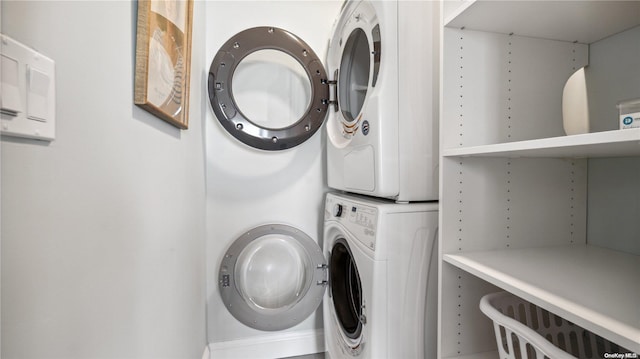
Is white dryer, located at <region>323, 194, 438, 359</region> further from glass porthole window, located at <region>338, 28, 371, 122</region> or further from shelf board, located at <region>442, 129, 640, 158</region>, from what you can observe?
glass porthole window, located at <region>338, 28, 371, 122</region>

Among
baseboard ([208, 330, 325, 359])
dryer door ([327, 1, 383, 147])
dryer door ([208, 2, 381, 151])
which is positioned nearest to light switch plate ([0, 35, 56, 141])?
dryer door ([327, 1, 383, 147])

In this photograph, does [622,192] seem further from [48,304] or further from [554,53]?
[48,304]

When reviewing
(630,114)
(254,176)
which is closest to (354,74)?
(254,176)

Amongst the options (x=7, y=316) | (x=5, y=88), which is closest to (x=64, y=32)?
(x=5, y=88)

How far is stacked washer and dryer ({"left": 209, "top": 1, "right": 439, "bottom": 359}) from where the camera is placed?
113cm

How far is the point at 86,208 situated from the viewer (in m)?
0.55

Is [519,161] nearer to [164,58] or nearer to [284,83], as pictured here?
[164,58]

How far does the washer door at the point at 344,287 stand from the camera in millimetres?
1500

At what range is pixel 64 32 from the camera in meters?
0.50

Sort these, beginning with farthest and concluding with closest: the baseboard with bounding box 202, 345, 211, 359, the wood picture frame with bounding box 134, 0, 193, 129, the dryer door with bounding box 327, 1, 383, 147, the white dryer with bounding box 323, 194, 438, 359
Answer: the baseboard with bounding box 202, 345, 211, 359 < the dryer door with bounding box 327, 1, 383, 147 < the white dryer with bounding box 323, 194, 438, 359 < the wood picture frame with bounding box 134, 0, 193, 129

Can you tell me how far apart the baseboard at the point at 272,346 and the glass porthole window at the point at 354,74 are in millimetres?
1387

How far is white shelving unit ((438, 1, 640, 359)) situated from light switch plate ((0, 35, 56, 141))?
35.4 inches

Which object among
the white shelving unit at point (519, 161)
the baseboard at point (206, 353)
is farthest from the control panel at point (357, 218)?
the baseboard at point (206, 353)

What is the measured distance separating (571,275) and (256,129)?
1454 mm
